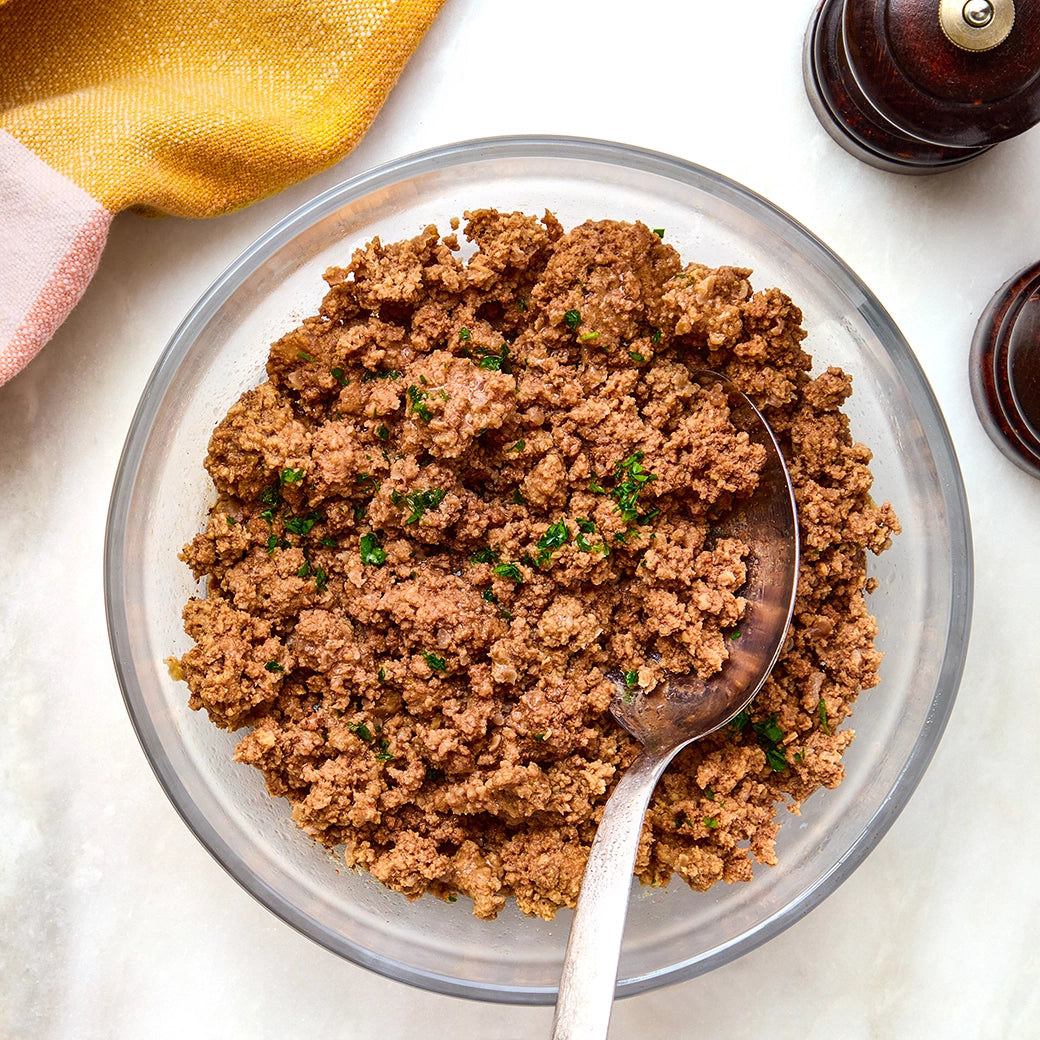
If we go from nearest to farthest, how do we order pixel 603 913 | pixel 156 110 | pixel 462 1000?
pixel 603 913 < pixel 156 110 < pixel 462 1000

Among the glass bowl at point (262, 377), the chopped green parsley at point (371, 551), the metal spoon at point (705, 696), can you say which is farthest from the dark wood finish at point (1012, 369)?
the chopped green parsley at point (371, 551)

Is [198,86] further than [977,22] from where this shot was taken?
Yes

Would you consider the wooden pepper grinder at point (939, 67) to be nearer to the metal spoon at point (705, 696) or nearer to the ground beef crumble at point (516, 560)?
the ground beef crumble at point (516, 560)

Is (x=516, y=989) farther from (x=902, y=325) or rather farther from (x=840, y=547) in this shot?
(x=902, y=325)

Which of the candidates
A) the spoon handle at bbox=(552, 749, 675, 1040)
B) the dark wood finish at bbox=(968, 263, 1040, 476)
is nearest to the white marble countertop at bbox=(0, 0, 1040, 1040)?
the dark wood finish at bbox=(968, 263, 1040, 476)

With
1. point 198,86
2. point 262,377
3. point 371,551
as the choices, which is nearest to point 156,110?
point 198,86

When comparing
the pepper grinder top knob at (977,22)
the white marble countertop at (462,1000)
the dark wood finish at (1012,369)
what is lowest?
the white marble countertop at (462,1000)

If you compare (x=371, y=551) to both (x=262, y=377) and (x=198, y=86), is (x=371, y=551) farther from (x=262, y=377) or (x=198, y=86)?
(x=198, y=86)
